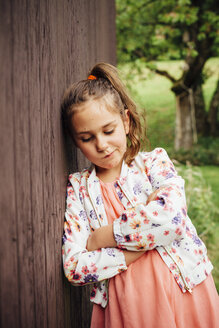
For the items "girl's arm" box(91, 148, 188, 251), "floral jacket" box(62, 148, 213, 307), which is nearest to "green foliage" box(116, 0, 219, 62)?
"floral jacket" box(62, 148, 213, 307)

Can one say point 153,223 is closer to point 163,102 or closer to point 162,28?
point 162,28

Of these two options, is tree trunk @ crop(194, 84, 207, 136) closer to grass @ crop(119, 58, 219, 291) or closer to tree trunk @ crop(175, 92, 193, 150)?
grass @ crop(119, 58, 219, 291)

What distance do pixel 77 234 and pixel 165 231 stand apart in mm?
499

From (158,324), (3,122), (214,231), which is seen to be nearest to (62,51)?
(3,122)

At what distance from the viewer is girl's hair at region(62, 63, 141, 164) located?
184 cm

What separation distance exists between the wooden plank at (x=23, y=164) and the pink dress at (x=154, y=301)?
49 centimetres

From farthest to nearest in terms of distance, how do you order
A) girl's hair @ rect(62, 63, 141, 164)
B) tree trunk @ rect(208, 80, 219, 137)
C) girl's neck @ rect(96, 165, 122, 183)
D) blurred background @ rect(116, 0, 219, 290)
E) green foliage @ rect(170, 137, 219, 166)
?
tree trunk @ rect(208, 80, 219, 137)
green foliage @ rect(170, 137, 219, 166)
blurred background @ rect(116, 0, 219, 290)
girl's neck @ rect(96, 165, 122, 183)
girl's hair @ rect(62, 63, 141, 164)

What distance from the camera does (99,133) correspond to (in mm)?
1780

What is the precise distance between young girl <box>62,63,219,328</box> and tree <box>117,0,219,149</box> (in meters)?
7.06

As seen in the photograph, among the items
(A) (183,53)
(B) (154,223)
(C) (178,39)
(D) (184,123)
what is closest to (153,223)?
(B) (154,223)

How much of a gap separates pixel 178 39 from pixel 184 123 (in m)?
2.51

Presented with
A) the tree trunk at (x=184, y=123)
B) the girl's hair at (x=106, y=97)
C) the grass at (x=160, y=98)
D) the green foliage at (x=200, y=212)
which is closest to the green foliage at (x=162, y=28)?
the grass at (x=160, y=98)

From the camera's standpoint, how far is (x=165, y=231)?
164cm

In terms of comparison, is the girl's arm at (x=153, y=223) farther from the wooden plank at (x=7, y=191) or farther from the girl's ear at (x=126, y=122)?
the wooden plank at (x=7, y=191)
